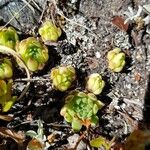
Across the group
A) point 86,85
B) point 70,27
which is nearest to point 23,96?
point 86,85

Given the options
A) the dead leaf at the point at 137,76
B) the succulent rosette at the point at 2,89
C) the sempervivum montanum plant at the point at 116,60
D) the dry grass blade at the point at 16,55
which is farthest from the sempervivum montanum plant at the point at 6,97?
the dead leaf at the point at 137,76

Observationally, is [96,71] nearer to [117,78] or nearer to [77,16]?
[117,78]

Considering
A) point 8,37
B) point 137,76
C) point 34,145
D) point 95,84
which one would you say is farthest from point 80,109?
point 8,37

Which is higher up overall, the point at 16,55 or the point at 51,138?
the point at 16,55

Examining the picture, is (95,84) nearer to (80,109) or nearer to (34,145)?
(80,109)

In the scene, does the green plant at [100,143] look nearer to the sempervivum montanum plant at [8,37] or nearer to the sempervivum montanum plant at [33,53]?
the sempervivum montanum plant at [33,53]

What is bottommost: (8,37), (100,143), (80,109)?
(100,143)

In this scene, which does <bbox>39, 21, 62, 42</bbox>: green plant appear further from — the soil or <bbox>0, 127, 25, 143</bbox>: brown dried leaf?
<bbox>0, 127, 25, 143</bbox>: brown dried leaf
